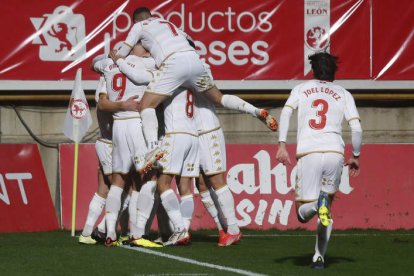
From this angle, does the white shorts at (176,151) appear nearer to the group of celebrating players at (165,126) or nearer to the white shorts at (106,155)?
the group of celebrating players at (165,126)

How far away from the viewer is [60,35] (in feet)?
54.6

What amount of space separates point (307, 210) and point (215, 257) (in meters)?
1.17

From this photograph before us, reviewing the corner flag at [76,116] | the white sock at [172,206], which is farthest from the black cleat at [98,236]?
the corner flag at [76,116]

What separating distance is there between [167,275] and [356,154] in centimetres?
196

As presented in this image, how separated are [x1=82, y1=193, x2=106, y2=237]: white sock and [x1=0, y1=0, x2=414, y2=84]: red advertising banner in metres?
4.47

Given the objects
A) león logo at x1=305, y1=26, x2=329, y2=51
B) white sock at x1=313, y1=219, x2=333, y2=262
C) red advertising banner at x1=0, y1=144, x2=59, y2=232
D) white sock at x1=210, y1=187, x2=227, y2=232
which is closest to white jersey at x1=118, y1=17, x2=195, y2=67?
white sock at x1=210, y1=187, x2=227, y2=232

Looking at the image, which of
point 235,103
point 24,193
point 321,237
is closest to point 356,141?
point 321,237

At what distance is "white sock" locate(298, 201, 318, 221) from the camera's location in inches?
375

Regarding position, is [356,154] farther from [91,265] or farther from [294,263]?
[91,265]

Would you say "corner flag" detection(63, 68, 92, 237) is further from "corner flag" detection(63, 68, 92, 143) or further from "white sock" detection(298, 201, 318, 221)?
"white sock" detection(298, 201, 318, 221)

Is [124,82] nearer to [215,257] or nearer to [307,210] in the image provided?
[215,257]

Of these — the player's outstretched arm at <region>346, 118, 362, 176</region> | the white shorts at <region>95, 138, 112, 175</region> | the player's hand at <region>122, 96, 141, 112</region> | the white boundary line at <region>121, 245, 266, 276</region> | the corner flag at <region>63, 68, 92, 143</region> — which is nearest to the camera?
the white boundary line at <region>121, 245, 266, 276</region>

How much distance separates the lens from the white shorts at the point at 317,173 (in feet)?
31.3

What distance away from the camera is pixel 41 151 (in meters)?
16.5
